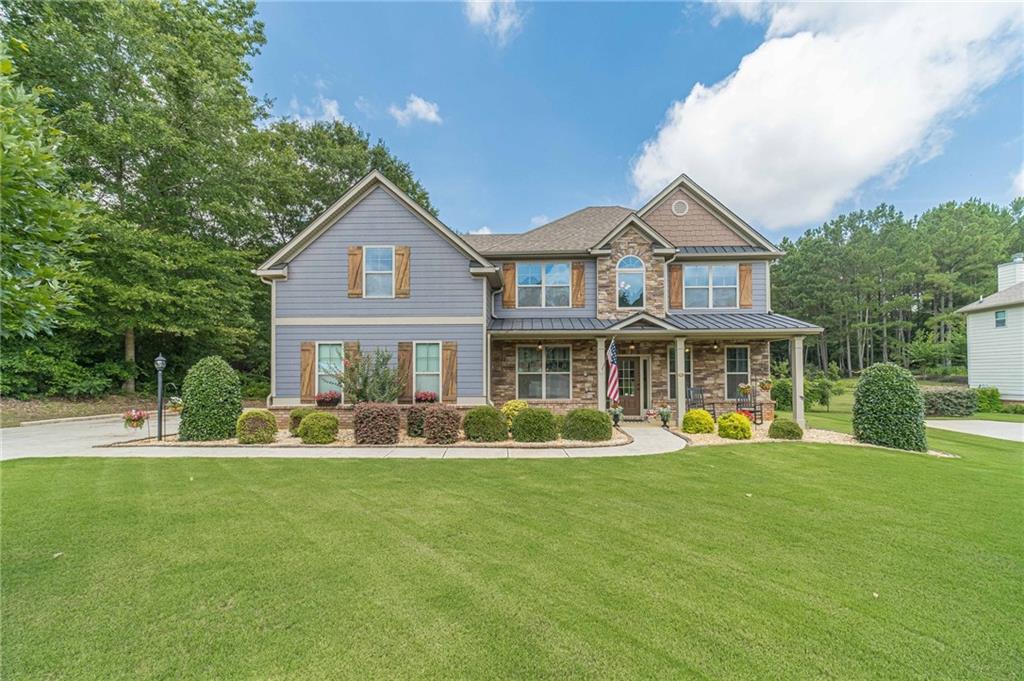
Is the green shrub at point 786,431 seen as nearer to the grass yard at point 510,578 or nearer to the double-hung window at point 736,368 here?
the grass yard at point 510,578

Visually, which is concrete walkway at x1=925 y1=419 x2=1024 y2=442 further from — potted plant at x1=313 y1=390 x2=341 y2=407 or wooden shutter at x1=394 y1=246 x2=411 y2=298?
potted plant at x1=313 y1=390 x2=341 y2=407

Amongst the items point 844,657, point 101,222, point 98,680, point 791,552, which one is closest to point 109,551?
point 98,680

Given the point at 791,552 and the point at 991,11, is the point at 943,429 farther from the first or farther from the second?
the point at 791,552

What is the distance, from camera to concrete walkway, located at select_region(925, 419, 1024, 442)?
11789 millimetres

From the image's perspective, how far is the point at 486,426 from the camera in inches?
383

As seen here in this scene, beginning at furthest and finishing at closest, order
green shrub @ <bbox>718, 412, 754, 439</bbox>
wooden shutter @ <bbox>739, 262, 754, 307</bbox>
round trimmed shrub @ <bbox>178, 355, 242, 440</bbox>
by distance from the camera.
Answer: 1. wooden shutter @ <bbox>739, 262, 754, 307</bbox>
2. green shrub @ <bbox>718, 412, 754, 439</bbox>
3. round trimmed shrub @ <bbox>178, 355, 242, 440</bbox>

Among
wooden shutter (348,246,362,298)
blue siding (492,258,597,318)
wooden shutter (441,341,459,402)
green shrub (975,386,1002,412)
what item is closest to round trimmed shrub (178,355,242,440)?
wooden shutter (348,246,362,298)

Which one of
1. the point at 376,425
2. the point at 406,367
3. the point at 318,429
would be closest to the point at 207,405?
the point at 318,429

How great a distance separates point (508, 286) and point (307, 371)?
7.02 meters

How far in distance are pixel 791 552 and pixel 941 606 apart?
106cm

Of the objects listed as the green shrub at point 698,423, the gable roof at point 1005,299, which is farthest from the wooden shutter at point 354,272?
the gable roof at point 1005,299

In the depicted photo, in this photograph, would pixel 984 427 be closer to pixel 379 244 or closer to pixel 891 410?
pixel 891 410

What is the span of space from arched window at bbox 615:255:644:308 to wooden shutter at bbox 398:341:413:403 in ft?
23.9

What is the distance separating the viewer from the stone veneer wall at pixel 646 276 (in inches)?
538
